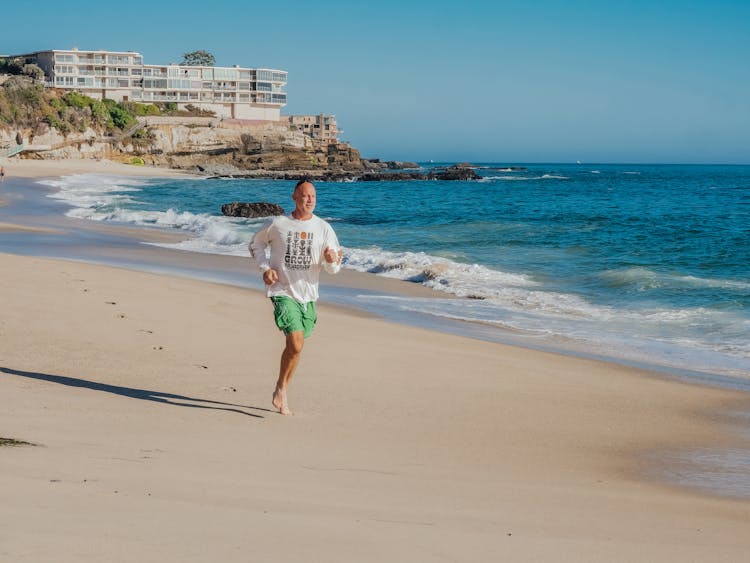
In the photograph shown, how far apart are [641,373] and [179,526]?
21.8ft

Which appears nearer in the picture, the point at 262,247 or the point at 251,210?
the point at 262,247

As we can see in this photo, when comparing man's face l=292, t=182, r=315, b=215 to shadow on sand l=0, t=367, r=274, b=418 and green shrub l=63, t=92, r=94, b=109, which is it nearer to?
shadow on sand l=0, t=367, r=274, b=418

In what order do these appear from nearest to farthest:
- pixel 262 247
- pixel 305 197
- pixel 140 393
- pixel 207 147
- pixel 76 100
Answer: pixel 305 197, pixel 262 247, pixel 140 393, pixel 76 100, pixel 207 147

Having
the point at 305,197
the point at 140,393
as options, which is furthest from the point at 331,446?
the point at 140,393

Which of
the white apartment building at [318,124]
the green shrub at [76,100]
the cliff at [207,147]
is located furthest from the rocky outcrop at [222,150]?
the white apartment building at [318,124]

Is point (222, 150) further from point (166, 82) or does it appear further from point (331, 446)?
point (331, 446)

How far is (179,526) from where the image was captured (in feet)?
10.9

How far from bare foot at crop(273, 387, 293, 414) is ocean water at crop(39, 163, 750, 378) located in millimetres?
5349

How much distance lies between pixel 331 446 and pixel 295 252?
1408mm

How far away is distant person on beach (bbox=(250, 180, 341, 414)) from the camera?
19.1 ft

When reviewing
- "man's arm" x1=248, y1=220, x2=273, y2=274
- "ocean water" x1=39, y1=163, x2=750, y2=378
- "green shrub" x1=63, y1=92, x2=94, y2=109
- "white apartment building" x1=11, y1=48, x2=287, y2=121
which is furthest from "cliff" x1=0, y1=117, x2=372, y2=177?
"man's arm" x1=248, y1=220, x2=273, y2=274

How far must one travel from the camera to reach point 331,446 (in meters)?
5.18

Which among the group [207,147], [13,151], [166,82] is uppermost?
[166,82]

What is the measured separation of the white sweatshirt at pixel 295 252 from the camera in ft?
19.1
